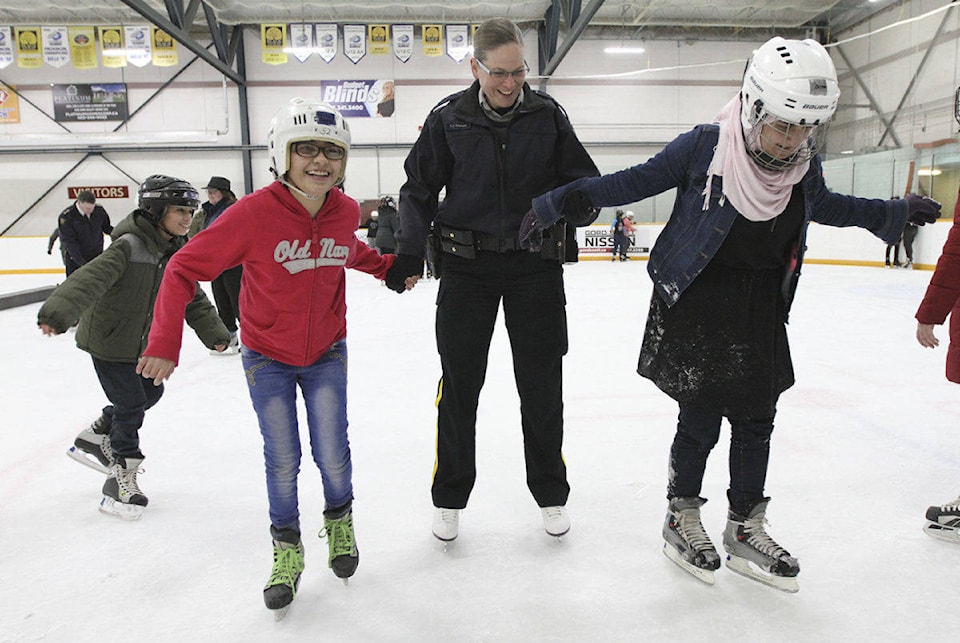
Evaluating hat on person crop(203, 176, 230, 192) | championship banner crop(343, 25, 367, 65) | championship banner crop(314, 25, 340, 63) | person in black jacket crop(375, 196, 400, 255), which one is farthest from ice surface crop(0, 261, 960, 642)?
championship banner crop(343, 25, 367, 65)

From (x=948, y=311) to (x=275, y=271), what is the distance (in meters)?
1.88

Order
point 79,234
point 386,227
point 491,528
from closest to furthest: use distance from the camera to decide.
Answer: point 491,528
point 79,234
point 386,227

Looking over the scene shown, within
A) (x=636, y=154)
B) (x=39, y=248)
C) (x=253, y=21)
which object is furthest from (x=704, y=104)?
(x=39, y=248)

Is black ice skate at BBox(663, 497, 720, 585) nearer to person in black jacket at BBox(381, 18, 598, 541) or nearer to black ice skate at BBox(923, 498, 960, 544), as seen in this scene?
person in black jacket at BBox(381, 18, 598, 541)

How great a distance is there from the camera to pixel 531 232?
1.64 metres

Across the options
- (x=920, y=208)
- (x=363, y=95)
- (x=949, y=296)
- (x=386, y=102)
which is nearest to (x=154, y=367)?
(x=920, y=208)

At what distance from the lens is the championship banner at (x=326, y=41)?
12.5 m

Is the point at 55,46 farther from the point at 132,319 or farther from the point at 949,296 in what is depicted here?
the point at 949,296

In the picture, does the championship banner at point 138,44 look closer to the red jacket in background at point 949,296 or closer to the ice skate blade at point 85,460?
the ice skate blade at point 85,460

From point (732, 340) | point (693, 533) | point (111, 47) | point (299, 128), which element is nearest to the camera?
point (299, 128)

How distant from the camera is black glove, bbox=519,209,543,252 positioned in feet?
5.33

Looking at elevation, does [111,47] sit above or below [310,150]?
above

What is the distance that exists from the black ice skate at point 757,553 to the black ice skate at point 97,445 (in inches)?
82.1

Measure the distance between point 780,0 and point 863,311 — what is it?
11309 millimetres
